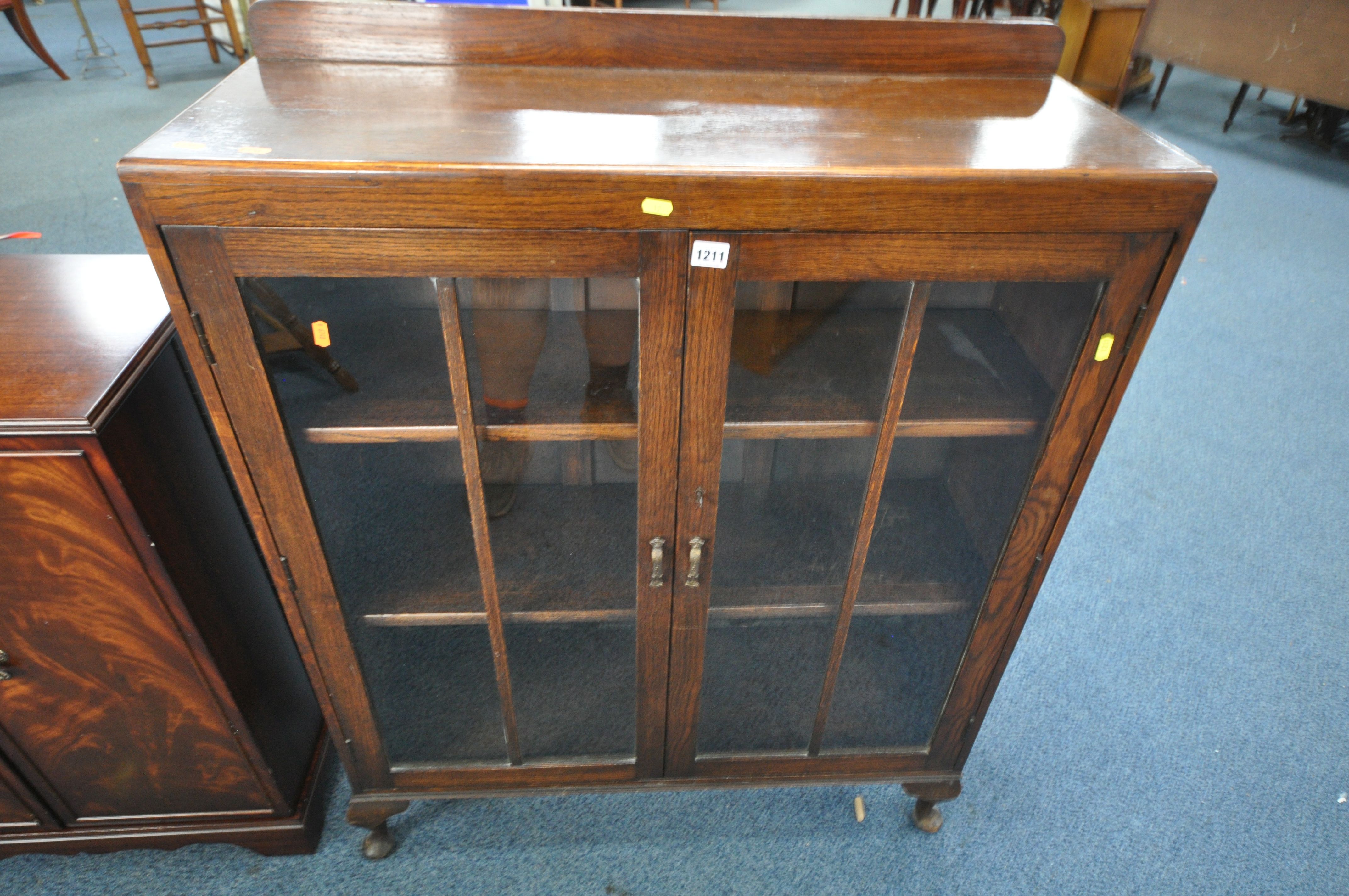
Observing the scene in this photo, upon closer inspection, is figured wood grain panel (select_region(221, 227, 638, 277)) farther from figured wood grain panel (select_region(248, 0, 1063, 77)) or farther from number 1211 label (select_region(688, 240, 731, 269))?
figured wood grain panel (select_region(248, 0, 1063, 77))

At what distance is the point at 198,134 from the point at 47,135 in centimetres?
313

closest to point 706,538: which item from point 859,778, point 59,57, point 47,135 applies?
point 859,778

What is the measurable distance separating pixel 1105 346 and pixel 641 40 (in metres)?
0.52

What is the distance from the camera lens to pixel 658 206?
0.59 metres

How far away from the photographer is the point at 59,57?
371 cm

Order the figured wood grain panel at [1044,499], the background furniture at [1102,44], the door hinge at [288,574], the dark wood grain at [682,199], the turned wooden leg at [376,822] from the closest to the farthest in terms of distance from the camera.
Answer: the dark wood grain at [682,199] → the figured wood grain panel at [1044,499] → the door hinge at [288,574] → the turned wooden leg at [376,822] → the background furniture at [1102,44]

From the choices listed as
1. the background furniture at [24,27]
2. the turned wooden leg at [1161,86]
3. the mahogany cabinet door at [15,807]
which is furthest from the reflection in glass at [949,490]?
the background furniture at [24,27]

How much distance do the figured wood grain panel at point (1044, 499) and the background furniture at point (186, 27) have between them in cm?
383

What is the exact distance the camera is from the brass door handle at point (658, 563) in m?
0.80

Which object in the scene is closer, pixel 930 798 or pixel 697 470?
pixel 697 470

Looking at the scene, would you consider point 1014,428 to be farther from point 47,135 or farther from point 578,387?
point 47,135

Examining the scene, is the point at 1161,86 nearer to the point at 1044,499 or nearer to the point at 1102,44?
the point at 1102,44

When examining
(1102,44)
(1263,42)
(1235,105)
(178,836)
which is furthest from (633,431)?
(1235,105)

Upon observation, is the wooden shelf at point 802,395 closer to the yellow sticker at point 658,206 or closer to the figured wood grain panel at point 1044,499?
the figured wood grain panel at point 1044,499
